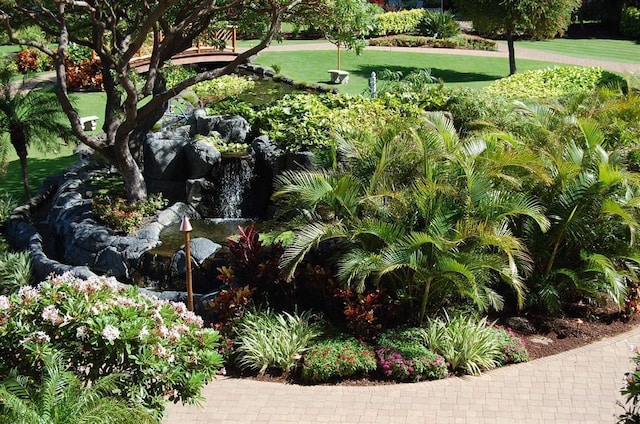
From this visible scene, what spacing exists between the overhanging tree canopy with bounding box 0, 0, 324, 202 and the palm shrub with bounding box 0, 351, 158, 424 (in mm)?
6851

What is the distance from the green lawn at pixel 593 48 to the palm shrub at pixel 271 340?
78.2ft

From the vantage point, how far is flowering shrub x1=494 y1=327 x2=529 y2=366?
9641 mm

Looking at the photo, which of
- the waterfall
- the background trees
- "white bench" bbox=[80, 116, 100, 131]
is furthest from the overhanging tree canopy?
the background trees

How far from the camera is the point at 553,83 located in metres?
19.8

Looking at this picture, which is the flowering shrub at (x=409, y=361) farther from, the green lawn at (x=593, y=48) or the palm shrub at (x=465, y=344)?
the green lawn at (x=593, y=48)

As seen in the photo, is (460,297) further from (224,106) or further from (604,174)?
(224,106)

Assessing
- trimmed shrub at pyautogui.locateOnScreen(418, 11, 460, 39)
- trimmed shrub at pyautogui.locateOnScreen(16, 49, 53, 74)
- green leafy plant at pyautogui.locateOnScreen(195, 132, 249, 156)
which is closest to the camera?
green leafy plant at pyautogui.locateOnScreen(195, 132, 249, 156)

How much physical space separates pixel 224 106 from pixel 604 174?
9.31 meters

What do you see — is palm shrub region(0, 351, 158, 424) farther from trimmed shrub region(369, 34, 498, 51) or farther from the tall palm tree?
trimmed shrub region(369, 34, 498, 51)

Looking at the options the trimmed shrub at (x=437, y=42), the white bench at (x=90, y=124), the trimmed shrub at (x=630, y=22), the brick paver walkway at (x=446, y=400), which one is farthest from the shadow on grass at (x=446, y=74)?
the brick paver walkway at (x=446, y=400)

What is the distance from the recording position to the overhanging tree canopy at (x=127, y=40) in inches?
497

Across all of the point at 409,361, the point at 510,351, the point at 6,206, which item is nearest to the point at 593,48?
the point at 6,206

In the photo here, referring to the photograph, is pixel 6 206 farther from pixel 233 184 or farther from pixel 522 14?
pixel 522 14

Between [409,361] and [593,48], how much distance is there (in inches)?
1100
